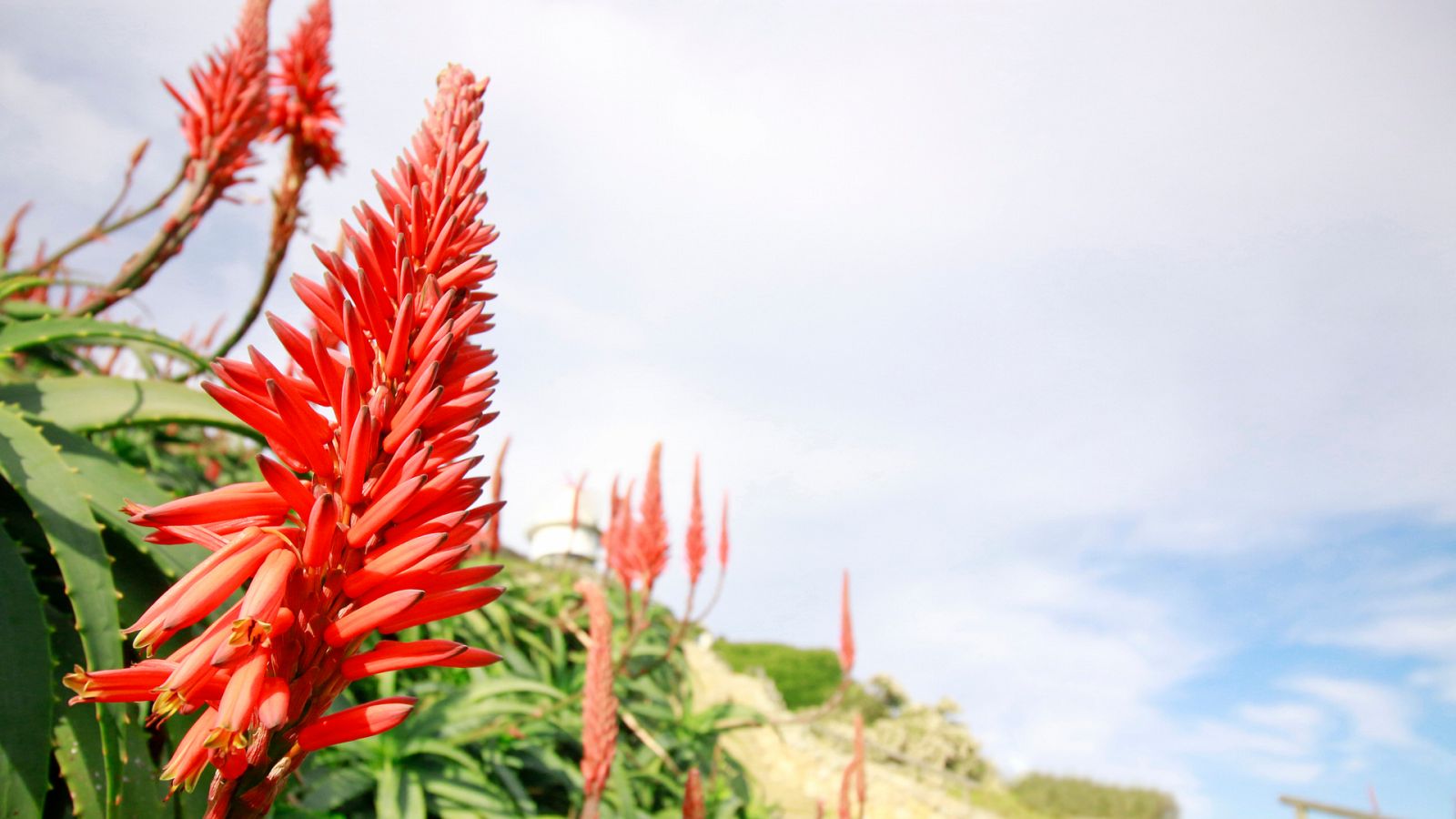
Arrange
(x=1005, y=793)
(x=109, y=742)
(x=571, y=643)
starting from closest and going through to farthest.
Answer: (x=109, y=742) < (x=571, y=643) < (x=1005, y=793)

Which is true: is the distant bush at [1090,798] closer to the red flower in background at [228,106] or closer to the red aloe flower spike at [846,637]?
the red aloe flower spike at [846,637]

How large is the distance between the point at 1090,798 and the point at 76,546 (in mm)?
23431

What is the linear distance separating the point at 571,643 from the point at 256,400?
5.15 m

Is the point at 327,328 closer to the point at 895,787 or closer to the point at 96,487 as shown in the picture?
the point at 96,487

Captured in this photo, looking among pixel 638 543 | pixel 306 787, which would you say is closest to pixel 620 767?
pixel 638 543

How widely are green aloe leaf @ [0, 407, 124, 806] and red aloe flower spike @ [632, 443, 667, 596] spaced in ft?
8.36

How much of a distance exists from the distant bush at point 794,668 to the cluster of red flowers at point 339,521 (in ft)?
62.6

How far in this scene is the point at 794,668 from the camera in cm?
2073

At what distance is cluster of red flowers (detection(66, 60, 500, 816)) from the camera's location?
76 cm

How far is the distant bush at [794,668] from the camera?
20.0 meters

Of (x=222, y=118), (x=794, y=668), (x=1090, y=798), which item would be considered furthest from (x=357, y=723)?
(x=1090, y=798)

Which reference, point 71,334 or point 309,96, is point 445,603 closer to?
point 71,334

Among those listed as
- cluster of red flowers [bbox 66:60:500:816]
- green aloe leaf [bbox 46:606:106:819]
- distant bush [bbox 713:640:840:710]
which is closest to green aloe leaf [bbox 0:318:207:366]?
green aloe leaf [bbox 46:606:106:819]

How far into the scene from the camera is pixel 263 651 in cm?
77
